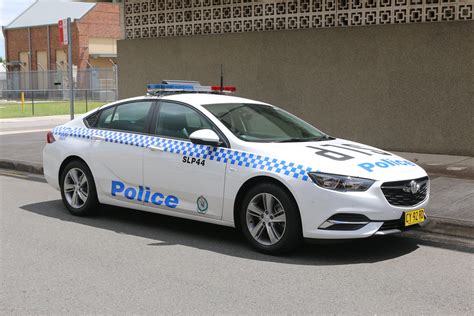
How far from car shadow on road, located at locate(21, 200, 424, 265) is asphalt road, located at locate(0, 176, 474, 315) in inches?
0.4

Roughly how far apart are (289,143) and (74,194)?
2903mm

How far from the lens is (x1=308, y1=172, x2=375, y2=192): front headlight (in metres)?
5.80

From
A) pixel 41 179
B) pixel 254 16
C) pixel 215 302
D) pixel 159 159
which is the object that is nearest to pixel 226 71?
pixel 254 16

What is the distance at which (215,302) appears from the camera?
4816 millimetres

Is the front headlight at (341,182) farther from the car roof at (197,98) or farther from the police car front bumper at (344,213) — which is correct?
the car roof at (197,98)

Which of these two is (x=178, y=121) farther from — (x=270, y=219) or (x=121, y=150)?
(x=270, y=219)

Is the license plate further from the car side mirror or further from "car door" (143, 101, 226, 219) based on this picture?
the car side mirror

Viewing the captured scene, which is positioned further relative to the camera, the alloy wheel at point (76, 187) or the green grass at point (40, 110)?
the green grass at point (40, 110)

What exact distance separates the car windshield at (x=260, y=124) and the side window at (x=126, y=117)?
828mm

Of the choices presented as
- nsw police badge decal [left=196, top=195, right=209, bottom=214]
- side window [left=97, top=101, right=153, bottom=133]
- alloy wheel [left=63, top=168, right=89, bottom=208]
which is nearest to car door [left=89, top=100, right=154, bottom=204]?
side window [left=97, top=101, right=153, bottom=133]

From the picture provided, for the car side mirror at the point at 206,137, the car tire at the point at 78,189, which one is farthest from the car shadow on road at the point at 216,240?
the car side mirror at the point at 206,137

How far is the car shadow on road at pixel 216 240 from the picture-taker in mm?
6109

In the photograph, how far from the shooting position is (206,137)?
21.2ft

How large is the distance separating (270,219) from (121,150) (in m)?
2.11
